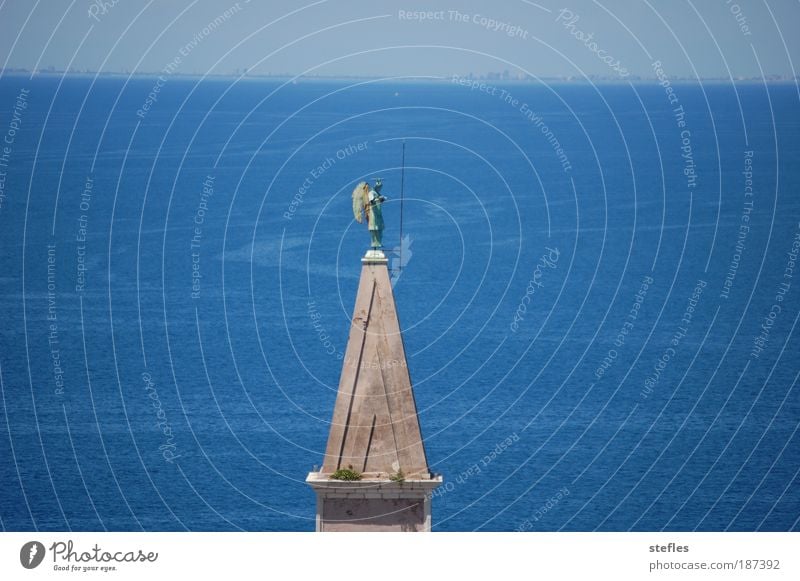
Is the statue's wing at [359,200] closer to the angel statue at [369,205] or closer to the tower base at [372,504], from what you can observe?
the angel statue at [369,205]

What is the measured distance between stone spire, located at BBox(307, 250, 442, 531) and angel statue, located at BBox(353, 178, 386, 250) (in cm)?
154

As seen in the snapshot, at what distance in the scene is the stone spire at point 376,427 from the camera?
49.1m

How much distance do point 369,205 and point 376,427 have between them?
5484 mm

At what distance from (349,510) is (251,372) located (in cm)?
13935

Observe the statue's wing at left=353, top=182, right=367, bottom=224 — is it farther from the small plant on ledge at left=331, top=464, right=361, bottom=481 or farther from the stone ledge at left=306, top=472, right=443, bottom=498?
the stone ledge at left=306, top=472, right=443, bottom=498

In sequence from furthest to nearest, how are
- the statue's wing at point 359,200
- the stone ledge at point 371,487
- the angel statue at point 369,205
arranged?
the statue's wing at point 359,200, the angel statue at point 369,205, the stone ledge at point 371,487

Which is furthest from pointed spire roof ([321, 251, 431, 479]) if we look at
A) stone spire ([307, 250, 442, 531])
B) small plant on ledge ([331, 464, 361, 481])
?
small plant on ledge ([331, 464, 361, 481])

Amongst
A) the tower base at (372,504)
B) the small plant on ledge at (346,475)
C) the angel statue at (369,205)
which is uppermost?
the angel statue at (369,205)

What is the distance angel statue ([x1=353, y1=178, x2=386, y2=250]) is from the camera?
5044cm

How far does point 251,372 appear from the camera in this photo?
189 meters

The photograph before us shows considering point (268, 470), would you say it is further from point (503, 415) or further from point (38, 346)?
point (38, 346)

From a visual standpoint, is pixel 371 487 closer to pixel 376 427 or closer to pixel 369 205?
pixel 376 427

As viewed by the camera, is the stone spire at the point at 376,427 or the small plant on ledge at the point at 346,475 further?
the small plant on ledge at the point at 346,475

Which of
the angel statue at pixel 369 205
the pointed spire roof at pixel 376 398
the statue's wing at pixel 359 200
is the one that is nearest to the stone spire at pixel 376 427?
the pointed spire roof at pixel 376 398
